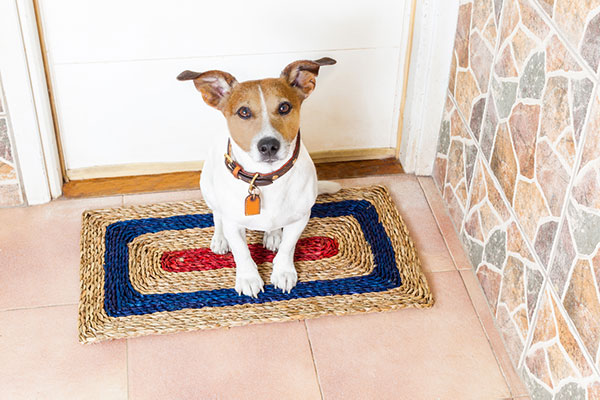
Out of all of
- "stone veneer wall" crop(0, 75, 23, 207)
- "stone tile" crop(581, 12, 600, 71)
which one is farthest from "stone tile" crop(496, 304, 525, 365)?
"stone veneer wall" crop(0, 75, 23, 207)

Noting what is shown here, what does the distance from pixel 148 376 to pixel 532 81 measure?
1.20 metres

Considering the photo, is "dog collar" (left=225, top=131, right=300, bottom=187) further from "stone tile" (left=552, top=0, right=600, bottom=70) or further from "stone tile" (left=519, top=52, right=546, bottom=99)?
"stone tile" (left=552, top=0, right=600, bottom=70)

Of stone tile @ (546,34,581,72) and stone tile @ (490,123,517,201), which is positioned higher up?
stone tile @ (546,34,581,72)

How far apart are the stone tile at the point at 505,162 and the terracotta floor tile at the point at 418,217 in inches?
15.0

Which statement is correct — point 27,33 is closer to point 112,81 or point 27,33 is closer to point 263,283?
point 112,81

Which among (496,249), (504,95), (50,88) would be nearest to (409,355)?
(496,249)

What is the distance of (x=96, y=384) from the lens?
5.95 ft

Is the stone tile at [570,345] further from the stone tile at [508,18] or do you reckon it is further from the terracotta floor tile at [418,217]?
the stone tile at [508,18]

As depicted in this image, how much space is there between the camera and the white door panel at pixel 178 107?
225 centimetres

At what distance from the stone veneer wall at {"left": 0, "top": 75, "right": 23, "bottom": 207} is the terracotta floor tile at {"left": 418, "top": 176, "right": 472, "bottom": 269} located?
4.46 feet

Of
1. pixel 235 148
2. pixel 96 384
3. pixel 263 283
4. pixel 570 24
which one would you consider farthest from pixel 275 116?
pixel 96 384

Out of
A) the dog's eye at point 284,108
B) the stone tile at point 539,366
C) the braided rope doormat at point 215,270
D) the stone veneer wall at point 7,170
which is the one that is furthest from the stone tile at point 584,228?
the stone veneer wall at point 7,170

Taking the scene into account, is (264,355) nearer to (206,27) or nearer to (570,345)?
(570,345)

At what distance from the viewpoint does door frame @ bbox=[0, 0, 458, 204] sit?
2059mm
